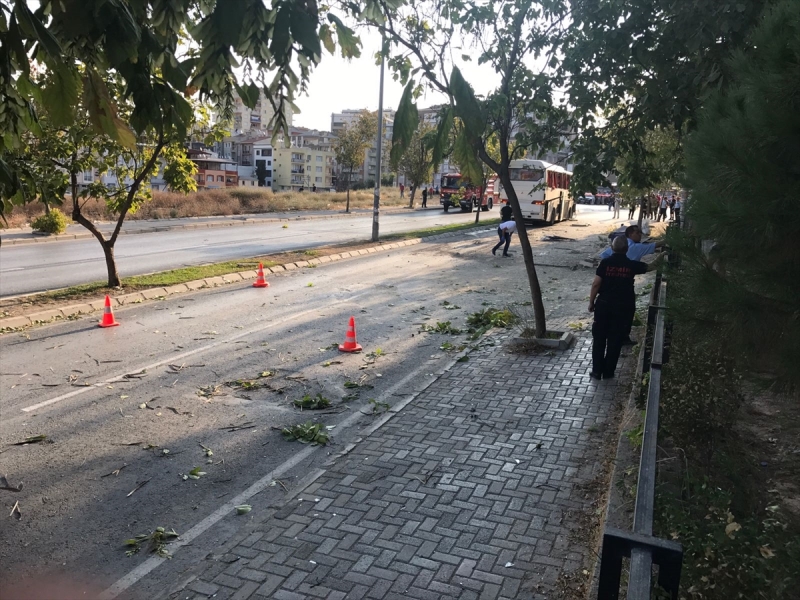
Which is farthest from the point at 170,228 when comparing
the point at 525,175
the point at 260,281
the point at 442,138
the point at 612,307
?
the point at 442,138

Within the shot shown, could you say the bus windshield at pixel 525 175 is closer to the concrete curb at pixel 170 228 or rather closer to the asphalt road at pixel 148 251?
the asphalt road at pixel 148 251

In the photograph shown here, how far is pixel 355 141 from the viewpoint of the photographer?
180 feet

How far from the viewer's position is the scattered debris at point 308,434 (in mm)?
6383

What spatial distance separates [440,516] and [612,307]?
4.29 meters

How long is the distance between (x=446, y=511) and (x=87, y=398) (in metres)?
4.60

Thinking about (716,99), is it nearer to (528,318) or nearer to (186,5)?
→ (186,5)

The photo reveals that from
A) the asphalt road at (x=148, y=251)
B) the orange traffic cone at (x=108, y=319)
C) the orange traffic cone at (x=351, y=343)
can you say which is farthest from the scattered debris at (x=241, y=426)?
the asphalt road at (x=148, y=251)

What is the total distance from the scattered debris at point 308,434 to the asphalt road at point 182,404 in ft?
0.32

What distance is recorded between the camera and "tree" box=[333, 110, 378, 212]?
5441 cm

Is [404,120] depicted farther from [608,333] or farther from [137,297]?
[137,297]

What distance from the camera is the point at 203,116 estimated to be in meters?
13.0

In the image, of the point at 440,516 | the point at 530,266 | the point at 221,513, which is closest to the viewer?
the point at 440,516

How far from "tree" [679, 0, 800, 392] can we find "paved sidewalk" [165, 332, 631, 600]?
76.1 inches

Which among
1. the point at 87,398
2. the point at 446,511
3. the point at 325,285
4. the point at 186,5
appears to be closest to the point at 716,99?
the point at 186,5
